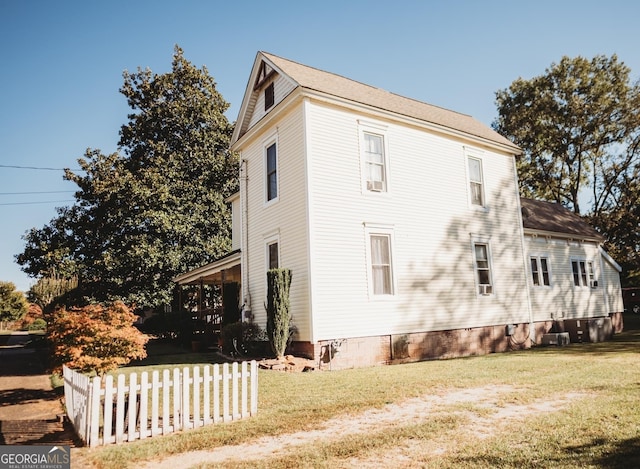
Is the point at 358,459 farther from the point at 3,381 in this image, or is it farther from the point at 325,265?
the point at 3,381

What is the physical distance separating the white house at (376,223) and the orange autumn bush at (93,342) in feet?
17.2

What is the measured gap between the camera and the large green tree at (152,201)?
26.3m

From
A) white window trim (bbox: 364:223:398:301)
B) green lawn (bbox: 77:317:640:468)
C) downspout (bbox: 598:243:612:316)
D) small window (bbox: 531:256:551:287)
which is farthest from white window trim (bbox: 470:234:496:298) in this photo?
downspout (bbox: 598:243:612:316)

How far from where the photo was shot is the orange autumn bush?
7.85 meters

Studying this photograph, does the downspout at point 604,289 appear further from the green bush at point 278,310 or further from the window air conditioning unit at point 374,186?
the green bush at point 278,310

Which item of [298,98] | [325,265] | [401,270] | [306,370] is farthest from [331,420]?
A: [298,98]

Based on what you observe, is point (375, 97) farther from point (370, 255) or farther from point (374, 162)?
point (370, 255)

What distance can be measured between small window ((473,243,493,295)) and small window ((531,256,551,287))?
4611 millimetres

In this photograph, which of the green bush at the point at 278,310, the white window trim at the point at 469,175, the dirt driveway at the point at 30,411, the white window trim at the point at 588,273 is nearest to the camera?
the dirt driveway at the point at 30,411

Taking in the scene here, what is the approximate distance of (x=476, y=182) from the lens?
17.7 m

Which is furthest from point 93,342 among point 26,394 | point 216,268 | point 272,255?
point 216,268

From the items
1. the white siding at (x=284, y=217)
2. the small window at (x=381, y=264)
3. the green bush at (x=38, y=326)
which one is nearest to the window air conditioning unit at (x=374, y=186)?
the small window at (x=381, y=264)

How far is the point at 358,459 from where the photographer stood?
16.0 feet

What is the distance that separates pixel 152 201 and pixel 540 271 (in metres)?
22.4
